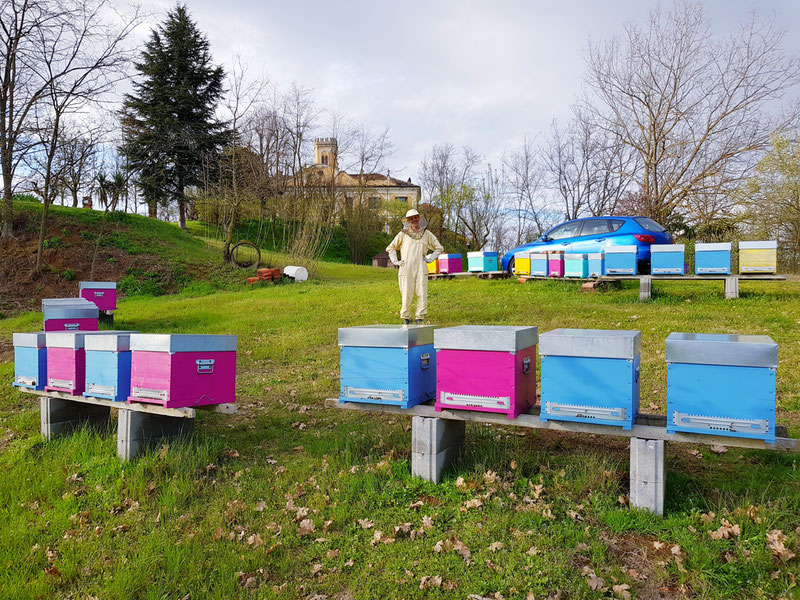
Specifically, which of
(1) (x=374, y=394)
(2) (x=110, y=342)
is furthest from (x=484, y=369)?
(2) (x=110, y=342)

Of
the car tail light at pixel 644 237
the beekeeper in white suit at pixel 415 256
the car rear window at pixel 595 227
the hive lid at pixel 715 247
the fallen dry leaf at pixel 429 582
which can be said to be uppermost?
the car rear window at pixel 595 227

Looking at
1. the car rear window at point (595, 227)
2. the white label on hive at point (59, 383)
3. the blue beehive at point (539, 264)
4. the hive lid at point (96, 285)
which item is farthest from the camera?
the blue beehive at point (539, 264)

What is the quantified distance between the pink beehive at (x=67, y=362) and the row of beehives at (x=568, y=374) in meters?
2.87

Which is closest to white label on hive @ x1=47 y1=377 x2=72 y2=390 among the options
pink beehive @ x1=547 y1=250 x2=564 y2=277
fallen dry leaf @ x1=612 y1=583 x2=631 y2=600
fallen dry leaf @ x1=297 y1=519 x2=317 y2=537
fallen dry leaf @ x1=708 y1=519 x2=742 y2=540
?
fallen dry leaf @ x1=297 y1=519 x2=317 y2=537

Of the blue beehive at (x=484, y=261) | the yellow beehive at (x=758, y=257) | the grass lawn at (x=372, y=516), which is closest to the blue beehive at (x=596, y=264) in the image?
the yellow beehive at (x=758, y=257)

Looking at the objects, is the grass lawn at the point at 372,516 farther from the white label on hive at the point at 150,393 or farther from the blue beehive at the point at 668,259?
the blue beehive at the point at 668,259

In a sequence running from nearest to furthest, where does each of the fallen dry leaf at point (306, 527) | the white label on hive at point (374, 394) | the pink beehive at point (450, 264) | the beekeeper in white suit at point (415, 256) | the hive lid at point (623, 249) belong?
the fallen dry leaf at point (306, 527) < the white label on hive at point (374, 394) < the beekeeper in white suit at point (415, 256) < the hive lid at point (623, 249) < the pink beehive at point (450, 264)

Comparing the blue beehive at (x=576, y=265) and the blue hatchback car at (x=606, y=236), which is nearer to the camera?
the blue hatchback car at (x=606, y=236)

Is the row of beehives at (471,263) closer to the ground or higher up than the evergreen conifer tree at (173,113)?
closer to the ground

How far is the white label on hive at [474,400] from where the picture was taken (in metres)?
3.93

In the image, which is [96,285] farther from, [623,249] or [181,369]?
[623,249]

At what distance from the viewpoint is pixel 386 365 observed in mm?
4348

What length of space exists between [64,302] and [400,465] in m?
9.10

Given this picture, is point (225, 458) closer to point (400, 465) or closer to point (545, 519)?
point (400, 465)
